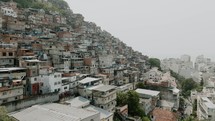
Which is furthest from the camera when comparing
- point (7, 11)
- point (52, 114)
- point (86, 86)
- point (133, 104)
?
point (7, 11)

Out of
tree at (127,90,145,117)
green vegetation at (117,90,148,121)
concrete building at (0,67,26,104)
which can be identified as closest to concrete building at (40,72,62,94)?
concrete building at (0,67,26,104)

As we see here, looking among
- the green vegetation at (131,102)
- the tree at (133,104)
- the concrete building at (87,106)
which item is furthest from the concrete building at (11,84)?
the tree at (133,104)

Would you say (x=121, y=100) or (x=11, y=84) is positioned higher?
(x=11, y=84)

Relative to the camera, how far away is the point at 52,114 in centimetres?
2016

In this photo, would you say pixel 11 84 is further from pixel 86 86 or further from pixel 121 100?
pixel 121 100

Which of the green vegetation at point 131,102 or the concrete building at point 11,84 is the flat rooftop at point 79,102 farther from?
the green vegetation at point 131,102

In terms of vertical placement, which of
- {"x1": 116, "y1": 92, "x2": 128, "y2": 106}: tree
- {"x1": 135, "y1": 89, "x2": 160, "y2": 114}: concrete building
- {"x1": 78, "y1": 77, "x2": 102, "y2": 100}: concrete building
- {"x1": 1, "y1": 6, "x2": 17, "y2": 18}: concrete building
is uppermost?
{"x1": 1, "y1": 6, "x2": 17, "y2": 18}: concrete building

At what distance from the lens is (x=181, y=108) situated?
155ft

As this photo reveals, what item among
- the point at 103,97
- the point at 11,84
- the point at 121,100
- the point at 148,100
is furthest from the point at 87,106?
the point at 148,100

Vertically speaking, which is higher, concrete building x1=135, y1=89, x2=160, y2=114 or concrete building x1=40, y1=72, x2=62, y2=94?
concrete building x1=40, y1=72, x2=62, y2=94

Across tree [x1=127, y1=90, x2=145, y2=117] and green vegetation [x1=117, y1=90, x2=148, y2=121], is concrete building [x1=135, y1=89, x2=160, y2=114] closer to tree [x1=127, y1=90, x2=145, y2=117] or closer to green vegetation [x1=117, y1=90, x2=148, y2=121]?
tree [x1=127, y1=90, x2=145, y2=117]

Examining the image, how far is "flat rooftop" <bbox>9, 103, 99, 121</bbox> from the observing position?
19219 mm

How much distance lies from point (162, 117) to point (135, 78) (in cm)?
1282

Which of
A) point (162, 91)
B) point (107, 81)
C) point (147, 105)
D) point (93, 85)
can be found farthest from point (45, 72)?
point (162, 91)
